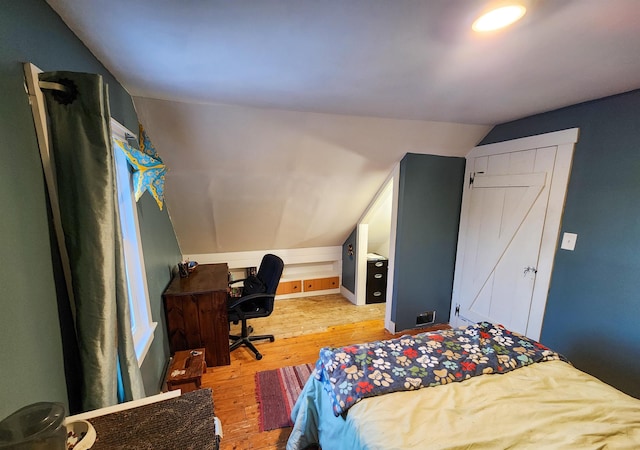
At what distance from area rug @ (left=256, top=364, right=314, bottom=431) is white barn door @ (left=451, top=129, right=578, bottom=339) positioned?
194 cm

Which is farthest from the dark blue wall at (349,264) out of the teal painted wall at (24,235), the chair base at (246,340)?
the teal painted wall at (24,235)

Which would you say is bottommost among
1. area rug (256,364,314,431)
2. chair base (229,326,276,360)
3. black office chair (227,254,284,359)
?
area rug (256,364,314,431)

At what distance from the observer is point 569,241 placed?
198cm

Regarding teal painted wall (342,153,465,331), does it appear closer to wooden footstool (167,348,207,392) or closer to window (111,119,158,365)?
wooden footstool (167,348,207,392)

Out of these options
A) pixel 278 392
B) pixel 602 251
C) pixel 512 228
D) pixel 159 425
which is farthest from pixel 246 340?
pixel 602 251

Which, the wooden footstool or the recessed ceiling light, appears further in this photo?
the wooden footstool

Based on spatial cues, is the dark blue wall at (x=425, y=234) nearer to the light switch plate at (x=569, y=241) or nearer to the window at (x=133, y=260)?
the light switch plate at (x=569, y=241)

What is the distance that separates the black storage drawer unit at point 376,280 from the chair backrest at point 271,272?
1570 mm

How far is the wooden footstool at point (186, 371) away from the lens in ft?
5.93

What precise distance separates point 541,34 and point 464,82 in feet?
1.54

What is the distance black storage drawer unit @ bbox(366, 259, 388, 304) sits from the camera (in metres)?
3.70

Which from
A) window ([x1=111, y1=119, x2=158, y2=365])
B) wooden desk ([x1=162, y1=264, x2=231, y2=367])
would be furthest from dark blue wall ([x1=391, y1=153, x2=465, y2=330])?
window ([x1=111, y1=119, x2=158, y2=365])

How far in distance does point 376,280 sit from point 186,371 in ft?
8.64

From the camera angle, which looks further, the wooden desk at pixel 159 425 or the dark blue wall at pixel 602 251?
the dark blue wall at pixel 602 251
